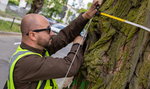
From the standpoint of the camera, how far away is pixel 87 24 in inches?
101

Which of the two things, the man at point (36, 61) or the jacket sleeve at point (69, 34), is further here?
the jacket sleeve at point (69, 34)

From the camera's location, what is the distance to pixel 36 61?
6.74 ft

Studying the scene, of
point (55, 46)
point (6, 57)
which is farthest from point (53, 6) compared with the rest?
point (55, 46)

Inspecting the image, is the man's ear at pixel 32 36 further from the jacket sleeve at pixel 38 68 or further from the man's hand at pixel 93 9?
the man's hand at pixel 93 9

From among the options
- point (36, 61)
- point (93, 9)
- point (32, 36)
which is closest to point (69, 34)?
point (93, 9)

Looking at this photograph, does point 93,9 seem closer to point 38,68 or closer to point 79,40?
point 79,40

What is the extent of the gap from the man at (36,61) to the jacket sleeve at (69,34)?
110mm

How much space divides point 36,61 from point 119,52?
2.18 feet

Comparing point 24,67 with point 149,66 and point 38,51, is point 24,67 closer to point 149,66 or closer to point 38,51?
point 38,51

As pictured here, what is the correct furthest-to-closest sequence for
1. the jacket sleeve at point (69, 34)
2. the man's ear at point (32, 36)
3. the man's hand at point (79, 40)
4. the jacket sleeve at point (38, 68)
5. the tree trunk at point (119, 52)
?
1. the jacket sleeve at point (69, 34)
2. the man's hand at point (79, 40)
3. the man's ear at point (32, 36)
4. the jacket sleeve at point (38, 68)
5. the tree trunk at point (119, 52)

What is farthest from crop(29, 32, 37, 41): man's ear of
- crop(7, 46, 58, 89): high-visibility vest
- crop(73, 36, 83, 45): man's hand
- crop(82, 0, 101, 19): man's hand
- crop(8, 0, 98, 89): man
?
crop(82, 0, 101, 19): man's hand

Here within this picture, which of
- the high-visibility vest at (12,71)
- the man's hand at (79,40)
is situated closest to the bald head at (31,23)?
the high-visibility vest at (12,71)

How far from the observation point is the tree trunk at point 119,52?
6.22 feet

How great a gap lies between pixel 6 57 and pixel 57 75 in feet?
26.1
